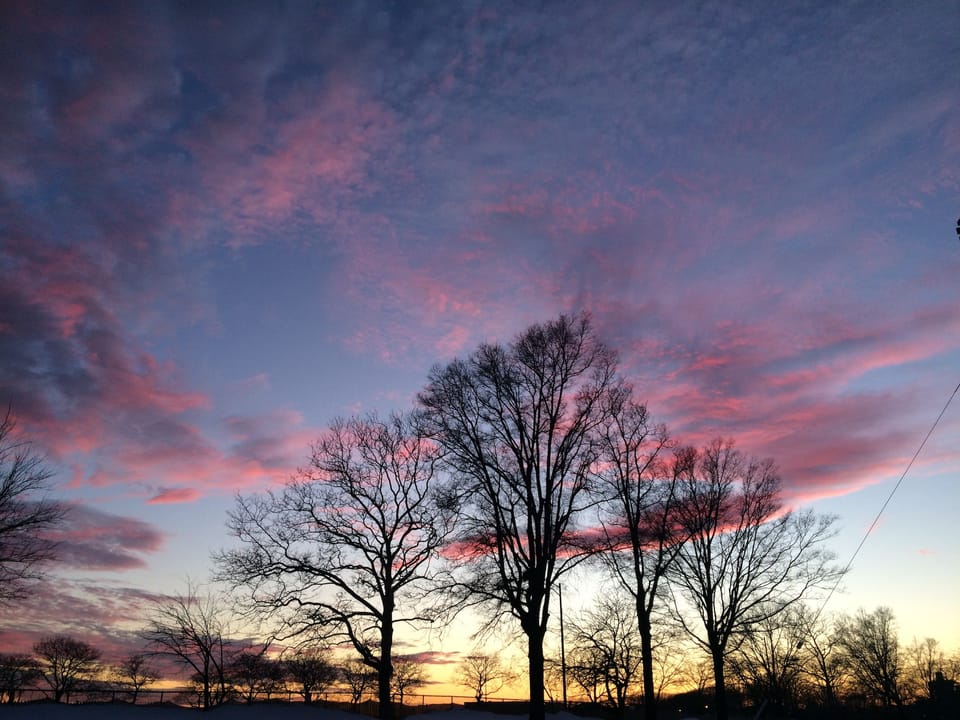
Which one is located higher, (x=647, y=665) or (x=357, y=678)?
(x=647, y=665)

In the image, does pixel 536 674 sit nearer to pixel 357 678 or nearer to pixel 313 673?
pixel 313 673

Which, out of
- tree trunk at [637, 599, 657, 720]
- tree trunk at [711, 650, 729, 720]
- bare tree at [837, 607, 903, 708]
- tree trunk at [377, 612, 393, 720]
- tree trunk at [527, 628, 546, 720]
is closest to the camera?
tree trunk at [527, 628, 546, 720]

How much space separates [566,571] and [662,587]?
792 centimetres

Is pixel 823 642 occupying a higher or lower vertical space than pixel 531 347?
lower

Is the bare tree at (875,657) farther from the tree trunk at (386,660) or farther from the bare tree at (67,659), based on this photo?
the bare tree at (67,659)

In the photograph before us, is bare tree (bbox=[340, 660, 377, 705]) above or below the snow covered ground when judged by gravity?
below

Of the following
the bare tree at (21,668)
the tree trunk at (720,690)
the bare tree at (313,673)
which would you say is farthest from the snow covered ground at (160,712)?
the bare tree at (21,668)

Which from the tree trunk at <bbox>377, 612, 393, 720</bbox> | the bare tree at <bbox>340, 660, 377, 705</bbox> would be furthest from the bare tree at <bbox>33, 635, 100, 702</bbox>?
the tree trunk at <bbox>377, 612, 393, 720</bbox>

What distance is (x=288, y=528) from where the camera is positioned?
2544 cm

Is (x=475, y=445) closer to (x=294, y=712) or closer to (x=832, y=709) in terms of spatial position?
(x=294, y=712)

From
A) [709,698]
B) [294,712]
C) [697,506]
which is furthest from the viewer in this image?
[709,698]

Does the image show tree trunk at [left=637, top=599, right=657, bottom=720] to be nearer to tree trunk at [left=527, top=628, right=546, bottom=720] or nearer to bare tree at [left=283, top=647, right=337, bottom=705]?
tree trunk at [left=527, top=628, right=546, bottom=720]

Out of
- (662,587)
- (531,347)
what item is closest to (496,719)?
(662,587)

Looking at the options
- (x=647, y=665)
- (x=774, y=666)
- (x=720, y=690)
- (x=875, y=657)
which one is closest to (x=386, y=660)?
(x=647, y=665)
